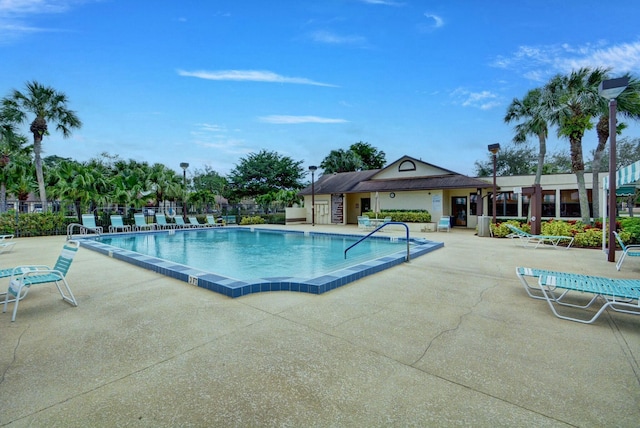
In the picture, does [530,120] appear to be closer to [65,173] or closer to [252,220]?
[252,220]

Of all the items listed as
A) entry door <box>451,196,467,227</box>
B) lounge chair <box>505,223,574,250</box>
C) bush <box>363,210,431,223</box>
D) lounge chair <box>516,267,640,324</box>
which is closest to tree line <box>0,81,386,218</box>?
bush <box>363,210,431,223</box>

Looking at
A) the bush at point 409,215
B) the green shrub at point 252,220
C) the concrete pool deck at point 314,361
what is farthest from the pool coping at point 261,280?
the green shrub at point 252,220

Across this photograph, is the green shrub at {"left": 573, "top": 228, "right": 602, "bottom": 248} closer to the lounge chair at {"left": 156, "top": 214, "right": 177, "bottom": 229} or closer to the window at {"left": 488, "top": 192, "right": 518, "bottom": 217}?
the window at {"left": 488, "top": 192, "right": 518, "bottom": 217}

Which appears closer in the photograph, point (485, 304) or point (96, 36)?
point (485, 304)

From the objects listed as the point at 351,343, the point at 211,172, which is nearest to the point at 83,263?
the point at 351,343

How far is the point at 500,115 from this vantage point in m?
22.0

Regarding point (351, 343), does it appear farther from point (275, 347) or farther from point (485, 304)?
point (485, 304)

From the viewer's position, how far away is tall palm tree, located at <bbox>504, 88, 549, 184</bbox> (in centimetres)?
1817

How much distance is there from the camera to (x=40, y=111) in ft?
57.8

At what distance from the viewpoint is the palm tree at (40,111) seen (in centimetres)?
1684

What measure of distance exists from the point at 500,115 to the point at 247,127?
22.8 meters

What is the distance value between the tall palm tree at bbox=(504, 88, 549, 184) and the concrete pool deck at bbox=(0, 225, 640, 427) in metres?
17.0

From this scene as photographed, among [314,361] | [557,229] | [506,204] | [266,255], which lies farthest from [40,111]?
[506,204]

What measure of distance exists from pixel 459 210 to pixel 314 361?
2100 centimetres
